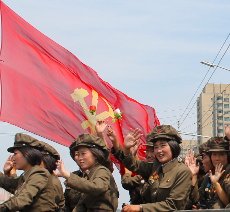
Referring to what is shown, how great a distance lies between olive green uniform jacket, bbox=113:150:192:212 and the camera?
8.80 m

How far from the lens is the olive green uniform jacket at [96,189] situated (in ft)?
29.0

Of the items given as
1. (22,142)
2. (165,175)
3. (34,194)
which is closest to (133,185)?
(165,175)

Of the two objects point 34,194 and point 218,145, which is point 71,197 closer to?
point 34,194

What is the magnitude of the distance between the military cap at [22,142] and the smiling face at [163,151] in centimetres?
141

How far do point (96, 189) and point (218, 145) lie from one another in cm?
192

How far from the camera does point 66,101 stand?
1270 cm

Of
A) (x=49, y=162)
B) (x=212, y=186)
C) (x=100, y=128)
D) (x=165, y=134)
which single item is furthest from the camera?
(x=100, y=128)

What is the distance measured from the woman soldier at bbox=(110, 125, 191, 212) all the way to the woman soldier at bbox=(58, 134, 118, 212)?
0.44m

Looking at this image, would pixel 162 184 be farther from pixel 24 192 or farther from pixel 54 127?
pixel 54 127

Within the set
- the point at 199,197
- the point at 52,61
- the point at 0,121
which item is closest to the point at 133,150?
the point at 199,197

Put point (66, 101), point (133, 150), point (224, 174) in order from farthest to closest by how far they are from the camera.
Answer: point (66, 101) → point (133, 150) → point (224, 174)

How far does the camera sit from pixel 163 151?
939 centimetres

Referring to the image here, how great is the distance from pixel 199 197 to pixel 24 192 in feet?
7.68

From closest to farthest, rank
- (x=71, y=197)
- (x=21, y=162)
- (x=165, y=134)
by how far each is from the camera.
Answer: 1. (x=165, y=134)
2. (x=21, y=162)
3. (x=71, y=197)
